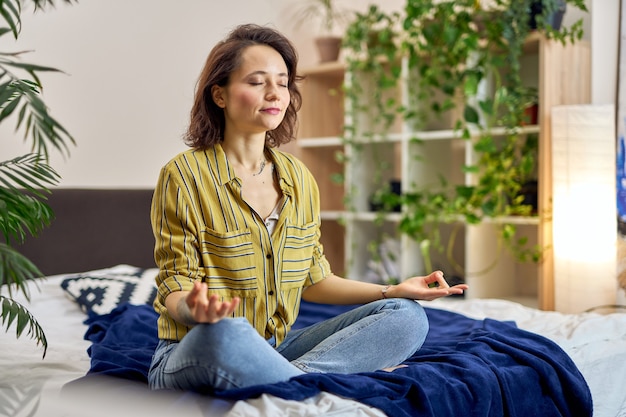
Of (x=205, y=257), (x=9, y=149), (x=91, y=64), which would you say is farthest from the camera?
(x=91, y=64)

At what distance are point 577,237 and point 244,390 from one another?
203 centimetres

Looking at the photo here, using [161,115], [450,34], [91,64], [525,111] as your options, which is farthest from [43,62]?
[525,111]

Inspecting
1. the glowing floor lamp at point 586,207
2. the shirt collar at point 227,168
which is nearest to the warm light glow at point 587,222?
the glowing floor lamp at point 586,207

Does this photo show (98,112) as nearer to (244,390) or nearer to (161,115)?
(161,115)

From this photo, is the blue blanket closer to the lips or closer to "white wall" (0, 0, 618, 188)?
the lips

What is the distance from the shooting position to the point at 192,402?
1470 millimetres

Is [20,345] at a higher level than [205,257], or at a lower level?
lower

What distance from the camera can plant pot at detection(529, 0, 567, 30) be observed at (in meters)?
3.35

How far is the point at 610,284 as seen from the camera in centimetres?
311

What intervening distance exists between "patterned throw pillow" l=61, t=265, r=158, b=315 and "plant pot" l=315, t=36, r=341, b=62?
1738 mm

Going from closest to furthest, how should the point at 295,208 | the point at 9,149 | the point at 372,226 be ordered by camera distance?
the point at 295,208
the point at 9,149
the point at 372,226

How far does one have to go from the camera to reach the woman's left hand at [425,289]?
1784mm

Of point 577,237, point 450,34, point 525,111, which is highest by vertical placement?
point 450,34

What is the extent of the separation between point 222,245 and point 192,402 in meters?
0.41
